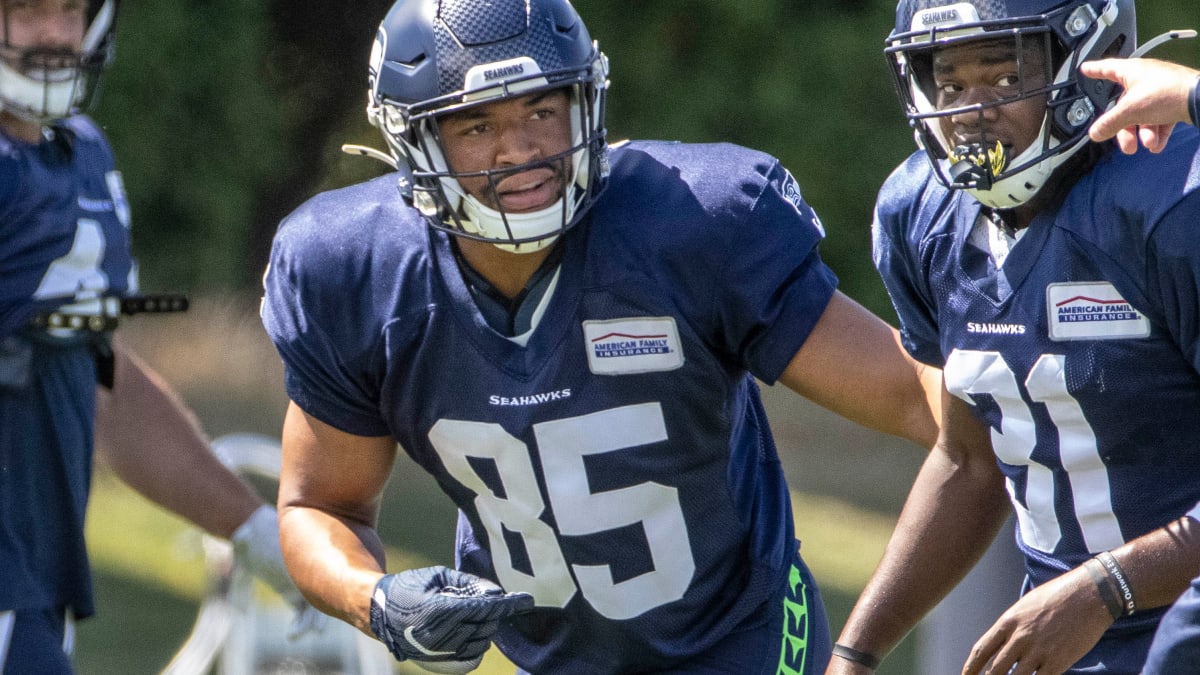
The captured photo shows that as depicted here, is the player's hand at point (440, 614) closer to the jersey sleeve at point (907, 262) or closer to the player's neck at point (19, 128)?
the jersey sleeve at point (907, 262)

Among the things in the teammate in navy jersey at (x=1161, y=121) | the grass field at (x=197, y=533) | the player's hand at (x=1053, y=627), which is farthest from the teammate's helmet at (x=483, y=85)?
the grass field at (x=197, y=533)

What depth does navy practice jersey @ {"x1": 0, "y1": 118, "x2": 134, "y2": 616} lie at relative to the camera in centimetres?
327

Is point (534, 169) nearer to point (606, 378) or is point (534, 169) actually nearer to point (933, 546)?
point (606, 378)

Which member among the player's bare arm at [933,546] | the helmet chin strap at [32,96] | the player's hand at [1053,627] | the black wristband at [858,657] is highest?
the helmet chin strap at [32,96]

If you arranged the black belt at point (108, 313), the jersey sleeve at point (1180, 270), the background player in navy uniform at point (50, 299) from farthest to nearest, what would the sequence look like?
1. the black belt at point (108, 313)
2. the background player in navy uniform at point (50, 299)
3. the jersey sleeve at point (1180, 270)

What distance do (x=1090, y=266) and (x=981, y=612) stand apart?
147cm

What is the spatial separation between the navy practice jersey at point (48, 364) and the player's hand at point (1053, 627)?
1898mm

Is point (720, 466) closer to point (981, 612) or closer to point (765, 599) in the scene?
point (765, 599)

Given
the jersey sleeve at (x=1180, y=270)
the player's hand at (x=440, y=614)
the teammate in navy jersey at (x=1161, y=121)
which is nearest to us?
the teammate in navy jersey at (x=1161, y=121)

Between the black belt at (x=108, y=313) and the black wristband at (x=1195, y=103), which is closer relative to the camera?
the black wristband at (x=1195, y=103)

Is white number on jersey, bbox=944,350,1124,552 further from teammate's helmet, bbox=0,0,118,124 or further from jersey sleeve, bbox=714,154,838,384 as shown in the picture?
teammate's helmet, bbox=0,0,118,124

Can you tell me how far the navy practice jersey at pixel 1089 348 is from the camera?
229 centimetres

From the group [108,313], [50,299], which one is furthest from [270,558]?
[50,299]

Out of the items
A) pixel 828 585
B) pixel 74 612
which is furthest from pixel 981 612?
pixel 828 585
